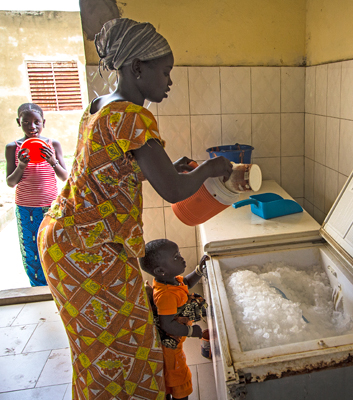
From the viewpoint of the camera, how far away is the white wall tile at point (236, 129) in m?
2.62

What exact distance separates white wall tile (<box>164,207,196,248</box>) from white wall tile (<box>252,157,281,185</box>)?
2.25ft

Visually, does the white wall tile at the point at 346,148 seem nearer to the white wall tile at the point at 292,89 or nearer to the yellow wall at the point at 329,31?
the yellow wall at the point at 329,31

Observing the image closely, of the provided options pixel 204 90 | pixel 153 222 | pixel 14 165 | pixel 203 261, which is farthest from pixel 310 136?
pixel 14 165

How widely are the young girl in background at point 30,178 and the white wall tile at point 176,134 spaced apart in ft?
2.67

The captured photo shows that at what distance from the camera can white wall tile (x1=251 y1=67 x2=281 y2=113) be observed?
2553 millimetres

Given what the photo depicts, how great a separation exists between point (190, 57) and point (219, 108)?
40cm

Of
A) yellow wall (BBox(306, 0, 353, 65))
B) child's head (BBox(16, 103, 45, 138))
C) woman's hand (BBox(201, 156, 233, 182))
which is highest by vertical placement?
yellow wall (BBox(306, 0, 353, 65))

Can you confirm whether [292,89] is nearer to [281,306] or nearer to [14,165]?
[281,306]

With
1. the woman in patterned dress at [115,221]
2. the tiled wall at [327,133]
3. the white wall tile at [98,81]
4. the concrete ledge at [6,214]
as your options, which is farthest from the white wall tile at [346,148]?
the concrete ledge at [6,214]

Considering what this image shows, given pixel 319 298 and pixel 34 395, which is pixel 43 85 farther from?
pixel 319 298

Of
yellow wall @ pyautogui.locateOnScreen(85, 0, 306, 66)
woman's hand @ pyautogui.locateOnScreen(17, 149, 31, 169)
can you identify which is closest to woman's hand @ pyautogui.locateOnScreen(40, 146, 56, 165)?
woman's hand @ pyautogui.locateOnScreen(17, 149, 31, 169)

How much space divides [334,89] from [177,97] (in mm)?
1006

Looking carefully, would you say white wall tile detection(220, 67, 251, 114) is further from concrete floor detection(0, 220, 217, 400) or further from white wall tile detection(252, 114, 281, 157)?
concrete floor detection(0, 220, 217, 400)

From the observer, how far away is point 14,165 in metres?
2.68
